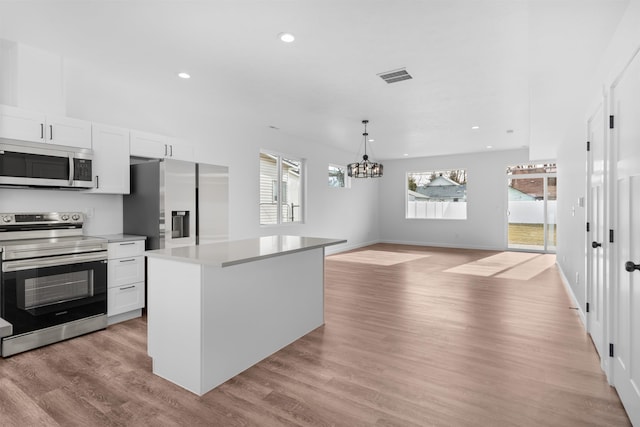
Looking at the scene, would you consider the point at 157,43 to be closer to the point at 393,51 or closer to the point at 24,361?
the point at 393,51

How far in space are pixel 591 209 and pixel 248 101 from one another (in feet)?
14.0

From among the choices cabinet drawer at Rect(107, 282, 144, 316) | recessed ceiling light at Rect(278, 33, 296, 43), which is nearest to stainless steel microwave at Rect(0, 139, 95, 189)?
cabinet drawer at Rect(107, 282, 144, 316)

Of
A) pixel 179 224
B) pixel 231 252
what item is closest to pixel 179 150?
pixel 179 224

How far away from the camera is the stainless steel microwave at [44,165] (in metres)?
3.05

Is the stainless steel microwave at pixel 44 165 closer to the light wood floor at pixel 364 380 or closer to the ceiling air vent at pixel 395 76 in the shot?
the light wood floor at pixel 364 380

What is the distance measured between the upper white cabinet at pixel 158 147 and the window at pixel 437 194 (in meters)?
7.78

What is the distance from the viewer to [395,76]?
4.04m

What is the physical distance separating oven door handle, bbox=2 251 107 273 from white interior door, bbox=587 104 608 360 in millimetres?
4388

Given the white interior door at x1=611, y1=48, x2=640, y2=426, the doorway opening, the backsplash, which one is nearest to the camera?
the white interior door at x1=611, y1=48, x2=640, y2=426

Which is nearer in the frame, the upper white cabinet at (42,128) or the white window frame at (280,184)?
the upper white cabinet at (42,128)

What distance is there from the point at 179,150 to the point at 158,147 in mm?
307

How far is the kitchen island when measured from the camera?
7.58 feet

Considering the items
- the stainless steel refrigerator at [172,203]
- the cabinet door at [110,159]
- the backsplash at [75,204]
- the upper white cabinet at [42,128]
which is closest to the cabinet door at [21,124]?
the upper white cabinet at [42,128]

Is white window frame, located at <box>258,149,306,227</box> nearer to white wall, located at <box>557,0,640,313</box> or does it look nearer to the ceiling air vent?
the ceiling air vent
